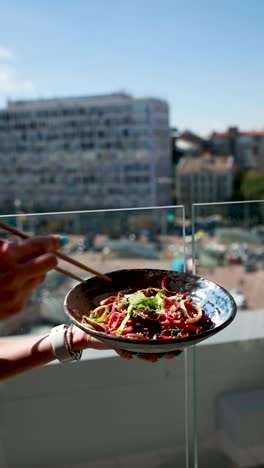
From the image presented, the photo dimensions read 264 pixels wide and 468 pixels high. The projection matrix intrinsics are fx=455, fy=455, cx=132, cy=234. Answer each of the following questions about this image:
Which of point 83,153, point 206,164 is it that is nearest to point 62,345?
point 206,164

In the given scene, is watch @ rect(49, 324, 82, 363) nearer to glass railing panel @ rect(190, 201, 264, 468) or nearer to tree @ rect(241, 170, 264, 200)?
glass railing panel @ rect(190, 201, 264, 468)

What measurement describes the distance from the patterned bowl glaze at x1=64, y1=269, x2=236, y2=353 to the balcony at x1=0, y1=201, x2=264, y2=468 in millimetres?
267

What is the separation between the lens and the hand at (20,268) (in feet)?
1.85

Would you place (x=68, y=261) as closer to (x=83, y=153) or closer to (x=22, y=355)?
(x=22, y=355)

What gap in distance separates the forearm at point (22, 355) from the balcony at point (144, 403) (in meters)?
0.27

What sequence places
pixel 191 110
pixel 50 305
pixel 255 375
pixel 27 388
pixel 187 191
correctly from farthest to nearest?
1. pixel 191 110
2. pixel 187 191
3. pixel 50 305
4. pixel 255 375
5. pixel 27 388

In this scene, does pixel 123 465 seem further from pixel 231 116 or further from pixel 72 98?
pixel 231 116

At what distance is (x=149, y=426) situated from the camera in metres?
1.46

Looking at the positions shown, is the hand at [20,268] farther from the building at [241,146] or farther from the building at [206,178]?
the building at [241,146]

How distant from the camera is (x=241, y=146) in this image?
39.6 meters

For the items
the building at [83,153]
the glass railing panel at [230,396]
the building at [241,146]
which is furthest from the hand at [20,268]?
the building at [241,146]

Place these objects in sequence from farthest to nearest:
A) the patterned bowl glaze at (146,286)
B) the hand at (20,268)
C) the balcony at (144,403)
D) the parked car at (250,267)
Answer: the parked car at (250,267) < the balcony at (144,403) < the patterned bowl glaze at (146,286) < the hand at (20,268)

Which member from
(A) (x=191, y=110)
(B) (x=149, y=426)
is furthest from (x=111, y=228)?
(A) (x=191, y=110)

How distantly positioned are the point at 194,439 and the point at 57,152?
39808 mm
